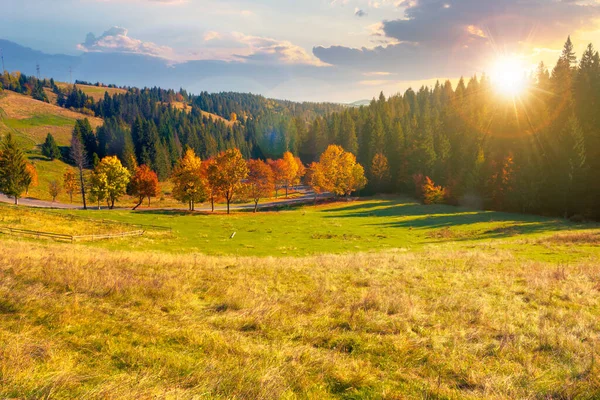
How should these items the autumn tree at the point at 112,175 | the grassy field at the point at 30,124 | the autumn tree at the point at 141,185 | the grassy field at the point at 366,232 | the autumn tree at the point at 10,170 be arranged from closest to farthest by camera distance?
the grassy field at the point at 366,232, the autumn tree at the point at 112,175, the autumn tree at the point at 10,170, the autumn tree at the point at 141,185, the grassy field at the point at 30,124

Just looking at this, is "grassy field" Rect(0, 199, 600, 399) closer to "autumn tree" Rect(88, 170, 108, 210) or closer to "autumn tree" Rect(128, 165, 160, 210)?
"autumn tree" Rect(88, 170, 108, 210)

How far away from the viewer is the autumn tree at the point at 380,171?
9175cm

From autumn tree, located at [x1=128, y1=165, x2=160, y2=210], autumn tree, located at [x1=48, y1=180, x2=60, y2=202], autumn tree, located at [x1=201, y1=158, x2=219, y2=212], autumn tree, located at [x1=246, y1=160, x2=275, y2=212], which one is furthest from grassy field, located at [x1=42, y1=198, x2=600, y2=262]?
autumn tree, located at [x1=48, y1=180, x2=60, y2=202]

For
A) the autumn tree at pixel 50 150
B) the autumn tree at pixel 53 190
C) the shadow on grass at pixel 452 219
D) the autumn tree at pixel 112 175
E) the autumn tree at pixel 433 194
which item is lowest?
the shadow on grass at pixel 452 219

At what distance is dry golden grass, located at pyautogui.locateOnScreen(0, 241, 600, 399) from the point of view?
593cm

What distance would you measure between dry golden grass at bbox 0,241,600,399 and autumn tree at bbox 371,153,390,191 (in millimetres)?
77531

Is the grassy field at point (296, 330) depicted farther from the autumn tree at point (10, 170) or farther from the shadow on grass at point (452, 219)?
the autumn tree at point (10, 170)

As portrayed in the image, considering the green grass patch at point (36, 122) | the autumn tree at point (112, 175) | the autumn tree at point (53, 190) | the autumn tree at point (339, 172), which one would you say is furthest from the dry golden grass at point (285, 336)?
the green grass patch at point (36, 122)

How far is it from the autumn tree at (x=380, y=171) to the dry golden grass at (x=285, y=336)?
77.5 metres

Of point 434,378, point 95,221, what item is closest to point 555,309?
point 434,378

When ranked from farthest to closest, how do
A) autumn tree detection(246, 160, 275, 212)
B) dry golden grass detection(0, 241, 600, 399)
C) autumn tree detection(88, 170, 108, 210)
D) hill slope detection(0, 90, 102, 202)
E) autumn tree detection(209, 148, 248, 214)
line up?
hill slope detection(0, 90, 102, 202), autumn tree detection(246, 160, 275, 212), autumn tree detection(88, 170, 108, 210), autumn tree detection(209, 148, 248, 214), dry golden grass detection(0, 241, 600, 399)

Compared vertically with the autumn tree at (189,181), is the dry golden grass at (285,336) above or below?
below

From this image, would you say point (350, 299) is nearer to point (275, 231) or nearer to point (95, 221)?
point (275, 231)

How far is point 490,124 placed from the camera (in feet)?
251
